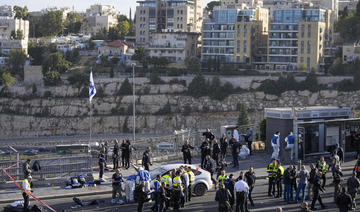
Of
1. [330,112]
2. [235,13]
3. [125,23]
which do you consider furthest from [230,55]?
[330,112]

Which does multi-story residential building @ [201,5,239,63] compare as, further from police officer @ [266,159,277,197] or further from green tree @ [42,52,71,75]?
police officer @ [266,159,277,197]

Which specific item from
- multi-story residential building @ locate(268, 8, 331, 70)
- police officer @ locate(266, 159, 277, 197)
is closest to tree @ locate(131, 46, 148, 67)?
multi-story residential building @ locate(268, 8, 331, 70)

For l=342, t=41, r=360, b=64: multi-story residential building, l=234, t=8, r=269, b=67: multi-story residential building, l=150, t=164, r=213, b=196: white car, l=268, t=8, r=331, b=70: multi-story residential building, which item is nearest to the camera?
l=150, t=164, r=213, b=196: white car

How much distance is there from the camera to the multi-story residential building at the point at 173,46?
8638 cm

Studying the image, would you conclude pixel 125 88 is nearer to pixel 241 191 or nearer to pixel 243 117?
pixel 243 117

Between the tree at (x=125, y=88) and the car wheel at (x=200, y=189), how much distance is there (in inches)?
2221

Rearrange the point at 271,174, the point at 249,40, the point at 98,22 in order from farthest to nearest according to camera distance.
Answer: the point at 98,22 < the point at 249,40 < the point at 271,174

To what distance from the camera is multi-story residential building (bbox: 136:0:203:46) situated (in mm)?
97625

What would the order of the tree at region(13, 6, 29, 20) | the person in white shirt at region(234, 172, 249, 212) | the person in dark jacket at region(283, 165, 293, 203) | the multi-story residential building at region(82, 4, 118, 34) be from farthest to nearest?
the tree at region(13, 6, 29, 20) < the multi-story residential building at region(82, 4, 118, 34) < the person in dark jacket at region(283, 165, 293, 203) < the person in white shirt at region(234, 172, 249, 212)

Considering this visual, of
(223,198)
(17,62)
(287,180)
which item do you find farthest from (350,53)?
(223,198)

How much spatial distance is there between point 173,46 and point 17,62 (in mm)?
24716

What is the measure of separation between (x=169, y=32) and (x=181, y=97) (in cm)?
1795

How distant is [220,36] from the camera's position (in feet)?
273

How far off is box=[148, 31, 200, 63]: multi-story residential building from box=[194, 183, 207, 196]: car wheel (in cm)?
6714
